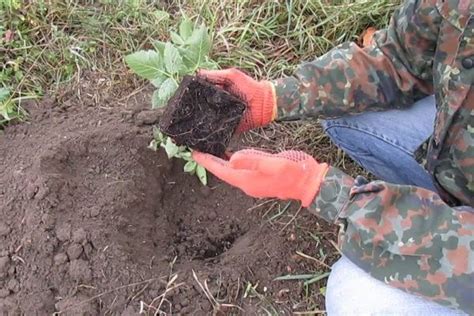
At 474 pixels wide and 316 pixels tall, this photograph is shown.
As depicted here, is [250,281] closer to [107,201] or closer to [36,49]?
[107,201]

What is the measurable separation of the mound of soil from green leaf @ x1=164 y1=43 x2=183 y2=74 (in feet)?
1.11

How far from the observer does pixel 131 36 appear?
7.44 feet

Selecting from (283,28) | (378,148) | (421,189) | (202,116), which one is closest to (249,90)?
(202,116)

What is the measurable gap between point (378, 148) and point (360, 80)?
0.66 feet

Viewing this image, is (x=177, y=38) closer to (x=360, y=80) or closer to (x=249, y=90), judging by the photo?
(x=249, y=90)

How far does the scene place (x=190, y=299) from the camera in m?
1.75

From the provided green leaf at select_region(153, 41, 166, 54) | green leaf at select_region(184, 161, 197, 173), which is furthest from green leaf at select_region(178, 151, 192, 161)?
green leaf at select_region(153, 41, 166, 54)

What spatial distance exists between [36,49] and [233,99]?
922mm

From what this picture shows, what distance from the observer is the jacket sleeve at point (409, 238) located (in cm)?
131

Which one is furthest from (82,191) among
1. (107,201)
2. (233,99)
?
(233,99)

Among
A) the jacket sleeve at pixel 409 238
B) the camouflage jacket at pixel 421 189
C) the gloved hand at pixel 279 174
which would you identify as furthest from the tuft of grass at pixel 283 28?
the jacket sleeve at pixel 409 238

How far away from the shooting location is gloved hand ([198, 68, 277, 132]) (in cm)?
165

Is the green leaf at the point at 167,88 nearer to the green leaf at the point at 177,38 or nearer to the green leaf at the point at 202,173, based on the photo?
the green leaf at the point at 177,38

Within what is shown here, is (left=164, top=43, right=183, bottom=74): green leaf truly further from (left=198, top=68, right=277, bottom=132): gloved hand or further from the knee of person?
the knee of person
